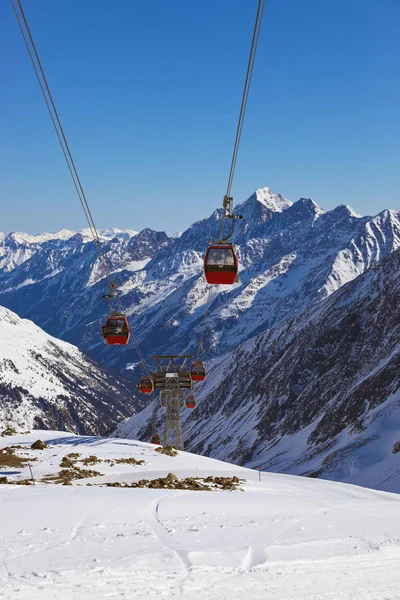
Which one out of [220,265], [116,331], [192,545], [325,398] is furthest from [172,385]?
[325,398]

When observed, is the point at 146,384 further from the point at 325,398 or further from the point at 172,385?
the point at 325,398

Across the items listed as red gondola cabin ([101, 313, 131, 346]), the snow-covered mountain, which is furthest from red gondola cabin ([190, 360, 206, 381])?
the snow-covered mountain

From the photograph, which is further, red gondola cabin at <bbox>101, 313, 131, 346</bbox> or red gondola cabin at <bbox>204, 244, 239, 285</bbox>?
red gondola cabin at <bbox>101, 313, 131, 346</bbox>

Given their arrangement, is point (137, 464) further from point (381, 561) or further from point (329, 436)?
point (329, 436)

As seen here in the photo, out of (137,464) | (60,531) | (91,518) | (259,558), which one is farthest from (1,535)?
(137,464)

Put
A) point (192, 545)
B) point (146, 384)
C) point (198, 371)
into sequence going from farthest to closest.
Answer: point (198, 371) → point (146, 384) → point (192, 545)

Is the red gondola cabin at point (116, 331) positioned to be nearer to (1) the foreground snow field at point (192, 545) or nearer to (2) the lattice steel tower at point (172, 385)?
(1) the foreground snow field at point (192, 545)

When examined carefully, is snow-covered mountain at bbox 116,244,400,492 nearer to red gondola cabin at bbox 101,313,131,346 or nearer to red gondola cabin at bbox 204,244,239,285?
red gondola cabin at bbox 101,313,131,346
